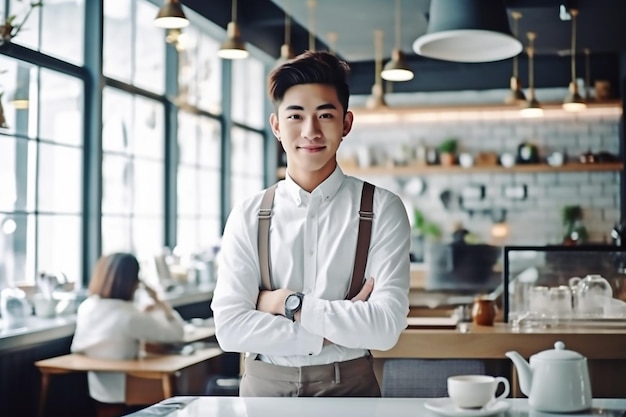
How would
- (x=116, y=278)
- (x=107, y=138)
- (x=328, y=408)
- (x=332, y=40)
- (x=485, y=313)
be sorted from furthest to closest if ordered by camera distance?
(x=332, y=40) → (x=107, y=138) → (x=116, y=278) → (x=485, y=313) → (x=328, y=408)

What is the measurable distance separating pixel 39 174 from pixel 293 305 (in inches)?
138

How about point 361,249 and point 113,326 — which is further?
point 113,326

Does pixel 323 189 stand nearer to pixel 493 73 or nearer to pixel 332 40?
pixel 332 40

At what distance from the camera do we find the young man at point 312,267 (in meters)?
2.21

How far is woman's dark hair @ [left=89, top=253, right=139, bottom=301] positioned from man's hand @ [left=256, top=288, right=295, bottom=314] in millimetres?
2771

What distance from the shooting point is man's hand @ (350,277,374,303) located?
2.27 meters

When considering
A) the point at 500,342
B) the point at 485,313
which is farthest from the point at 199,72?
the point at 500,342

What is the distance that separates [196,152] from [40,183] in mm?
2657

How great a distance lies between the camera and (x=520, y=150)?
9.76 meters

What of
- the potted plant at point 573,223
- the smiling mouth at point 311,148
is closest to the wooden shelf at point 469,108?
the potted plant at point 573,223

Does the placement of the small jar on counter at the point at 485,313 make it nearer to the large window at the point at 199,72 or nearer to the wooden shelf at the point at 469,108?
the large window at the point at 199,72

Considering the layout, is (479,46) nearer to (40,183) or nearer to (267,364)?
(267,364)

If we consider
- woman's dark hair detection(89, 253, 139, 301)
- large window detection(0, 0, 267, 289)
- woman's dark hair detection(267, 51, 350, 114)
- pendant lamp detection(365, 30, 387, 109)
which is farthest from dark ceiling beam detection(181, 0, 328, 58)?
woman's dark hair detection(267, 51, 350, 114)

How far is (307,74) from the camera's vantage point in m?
2.33
